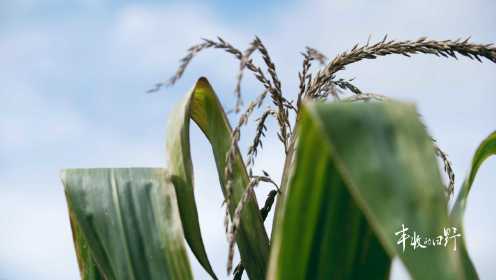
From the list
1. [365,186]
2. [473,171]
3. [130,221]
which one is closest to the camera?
[365,186]

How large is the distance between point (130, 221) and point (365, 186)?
1.82 ft

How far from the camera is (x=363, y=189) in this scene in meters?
0.73

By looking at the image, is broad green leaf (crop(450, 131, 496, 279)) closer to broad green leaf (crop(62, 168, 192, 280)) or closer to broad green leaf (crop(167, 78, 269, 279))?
broad green leaf (crop(167, 78, 269, 279))

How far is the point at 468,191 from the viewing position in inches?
49.7

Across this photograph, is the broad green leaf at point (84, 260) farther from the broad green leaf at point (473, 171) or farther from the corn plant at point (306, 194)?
the broad green leaf at point (473, 171)

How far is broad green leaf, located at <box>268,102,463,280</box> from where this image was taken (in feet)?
2.40

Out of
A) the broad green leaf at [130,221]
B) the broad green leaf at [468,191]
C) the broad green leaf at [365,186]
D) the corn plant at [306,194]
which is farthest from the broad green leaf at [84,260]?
the broad green leaf at [468,191]

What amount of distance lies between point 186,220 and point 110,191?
151 mm

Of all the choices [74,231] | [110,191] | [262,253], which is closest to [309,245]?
[262,253]

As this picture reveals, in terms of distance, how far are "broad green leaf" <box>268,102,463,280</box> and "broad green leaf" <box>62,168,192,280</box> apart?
→ 33cm

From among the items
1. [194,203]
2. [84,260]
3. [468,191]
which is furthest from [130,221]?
[468,191]

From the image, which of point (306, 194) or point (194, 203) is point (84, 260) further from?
point (306, 194)

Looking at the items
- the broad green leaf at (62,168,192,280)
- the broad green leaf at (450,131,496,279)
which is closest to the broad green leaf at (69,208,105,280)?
the broad green leaf at (62,168,192,280)

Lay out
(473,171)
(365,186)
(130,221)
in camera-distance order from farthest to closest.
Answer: (473,171) → (130,221) → (365,186)
